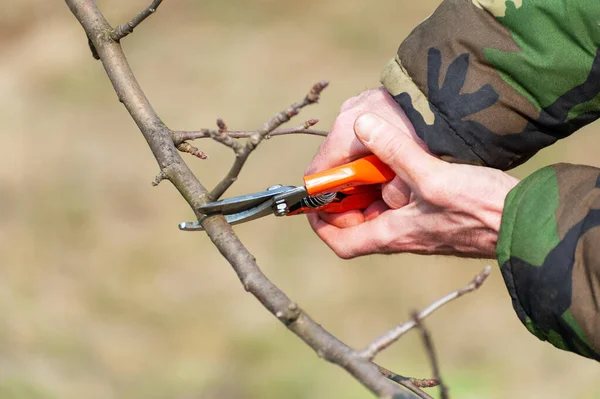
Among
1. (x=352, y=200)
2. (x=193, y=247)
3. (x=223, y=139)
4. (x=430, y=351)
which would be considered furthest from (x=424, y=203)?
(x=193, y=247)

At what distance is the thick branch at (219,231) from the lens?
2.40ft

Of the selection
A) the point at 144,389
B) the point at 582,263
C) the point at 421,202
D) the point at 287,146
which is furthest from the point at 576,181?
the point at 287,146

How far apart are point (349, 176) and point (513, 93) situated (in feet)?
0.92

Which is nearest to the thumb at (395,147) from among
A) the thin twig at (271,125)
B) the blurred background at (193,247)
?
the thin twig at (271,125)

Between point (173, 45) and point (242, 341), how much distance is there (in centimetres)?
197

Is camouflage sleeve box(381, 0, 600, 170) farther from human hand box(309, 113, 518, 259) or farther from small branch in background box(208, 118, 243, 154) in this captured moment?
small branch in background box(208, 118, 243, 154)

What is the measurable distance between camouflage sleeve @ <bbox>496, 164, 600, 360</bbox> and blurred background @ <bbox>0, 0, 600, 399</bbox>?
5.60ft

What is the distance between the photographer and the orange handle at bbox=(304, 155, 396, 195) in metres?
1.09

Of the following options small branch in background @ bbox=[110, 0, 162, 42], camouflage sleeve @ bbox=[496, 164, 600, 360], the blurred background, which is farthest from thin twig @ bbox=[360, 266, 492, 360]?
the blurred background

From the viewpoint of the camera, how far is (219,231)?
38.0 inches

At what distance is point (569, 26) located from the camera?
1033 millimetres

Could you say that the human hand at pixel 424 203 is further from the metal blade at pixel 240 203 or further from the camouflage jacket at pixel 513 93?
the metal blade at pixel 240 203

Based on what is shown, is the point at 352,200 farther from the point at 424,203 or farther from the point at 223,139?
the point at 223,139

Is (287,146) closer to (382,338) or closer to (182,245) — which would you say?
(182,245)
